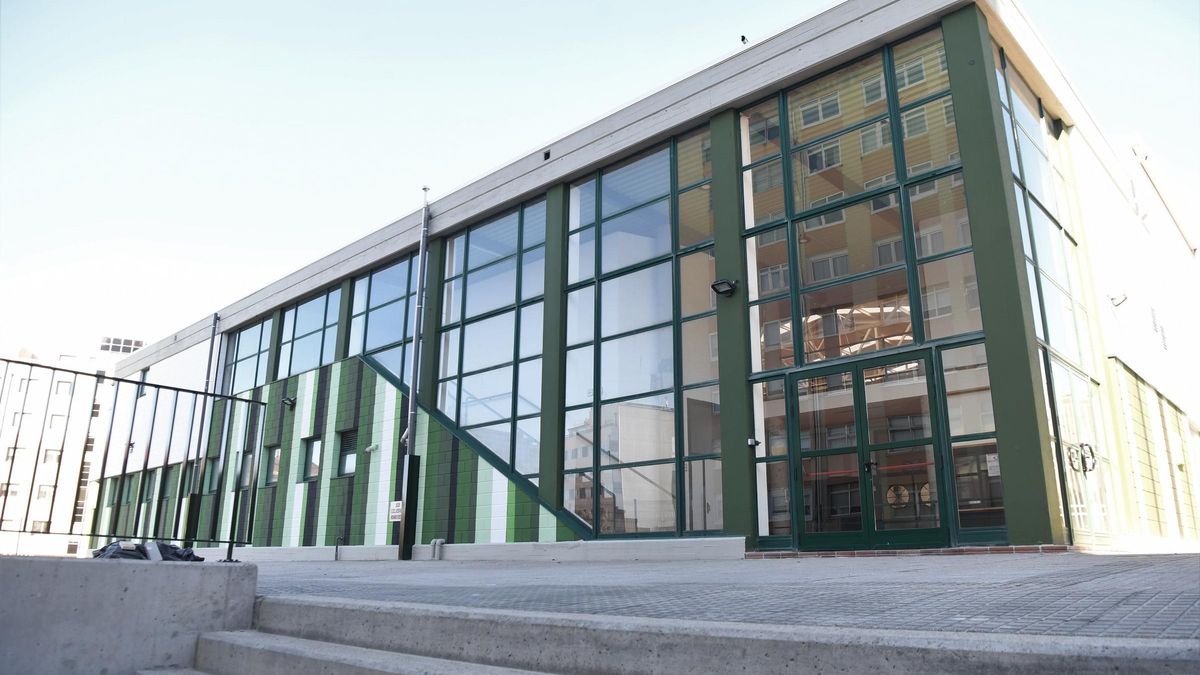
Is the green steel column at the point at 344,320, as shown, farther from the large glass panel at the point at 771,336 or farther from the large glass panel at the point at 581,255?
the large glass panel at the point at 771,336

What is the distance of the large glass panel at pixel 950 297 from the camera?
410 inches

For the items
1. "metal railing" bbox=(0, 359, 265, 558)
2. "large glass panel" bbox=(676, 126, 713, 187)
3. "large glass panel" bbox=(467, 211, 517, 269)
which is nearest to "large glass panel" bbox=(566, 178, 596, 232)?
"large glass panel" bbox=(467, 211, 517, 269)

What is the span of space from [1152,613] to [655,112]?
1327 centimetres

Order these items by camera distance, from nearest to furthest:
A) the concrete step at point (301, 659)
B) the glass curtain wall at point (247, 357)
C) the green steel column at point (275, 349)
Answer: the concrete step at point (301, 659), the green steel column at point (275, 349), the glass curtain wall at point (247, 357)

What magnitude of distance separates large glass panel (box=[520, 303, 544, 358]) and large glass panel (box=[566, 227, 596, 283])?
1000 millimetres

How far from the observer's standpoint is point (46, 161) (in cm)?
→ 1511

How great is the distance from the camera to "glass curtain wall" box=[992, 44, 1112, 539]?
10.5m

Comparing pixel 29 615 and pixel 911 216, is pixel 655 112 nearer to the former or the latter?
pixel 911 216

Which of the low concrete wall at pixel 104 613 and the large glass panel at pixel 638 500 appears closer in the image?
the low concrete wall at pixel 104 613

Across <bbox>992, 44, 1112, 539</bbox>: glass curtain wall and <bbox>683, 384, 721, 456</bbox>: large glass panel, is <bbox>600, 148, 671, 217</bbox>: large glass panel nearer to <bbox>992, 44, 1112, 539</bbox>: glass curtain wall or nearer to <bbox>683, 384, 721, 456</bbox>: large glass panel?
<bbox>683, 384, 721, 456</bbox>: large glass panel

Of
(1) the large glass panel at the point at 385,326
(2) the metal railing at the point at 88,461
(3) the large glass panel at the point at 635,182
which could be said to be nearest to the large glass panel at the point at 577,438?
(3) the large glass panel at the point at 635,182

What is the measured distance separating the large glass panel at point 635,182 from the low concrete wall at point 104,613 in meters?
11.6

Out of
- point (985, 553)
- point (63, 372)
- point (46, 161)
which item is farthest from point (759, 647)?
point (46, 161)

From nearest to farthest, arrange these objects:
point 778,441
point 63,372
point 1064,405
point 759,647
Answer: point 759,647 < point 63,372 < point 1064,405 < point 778,441
